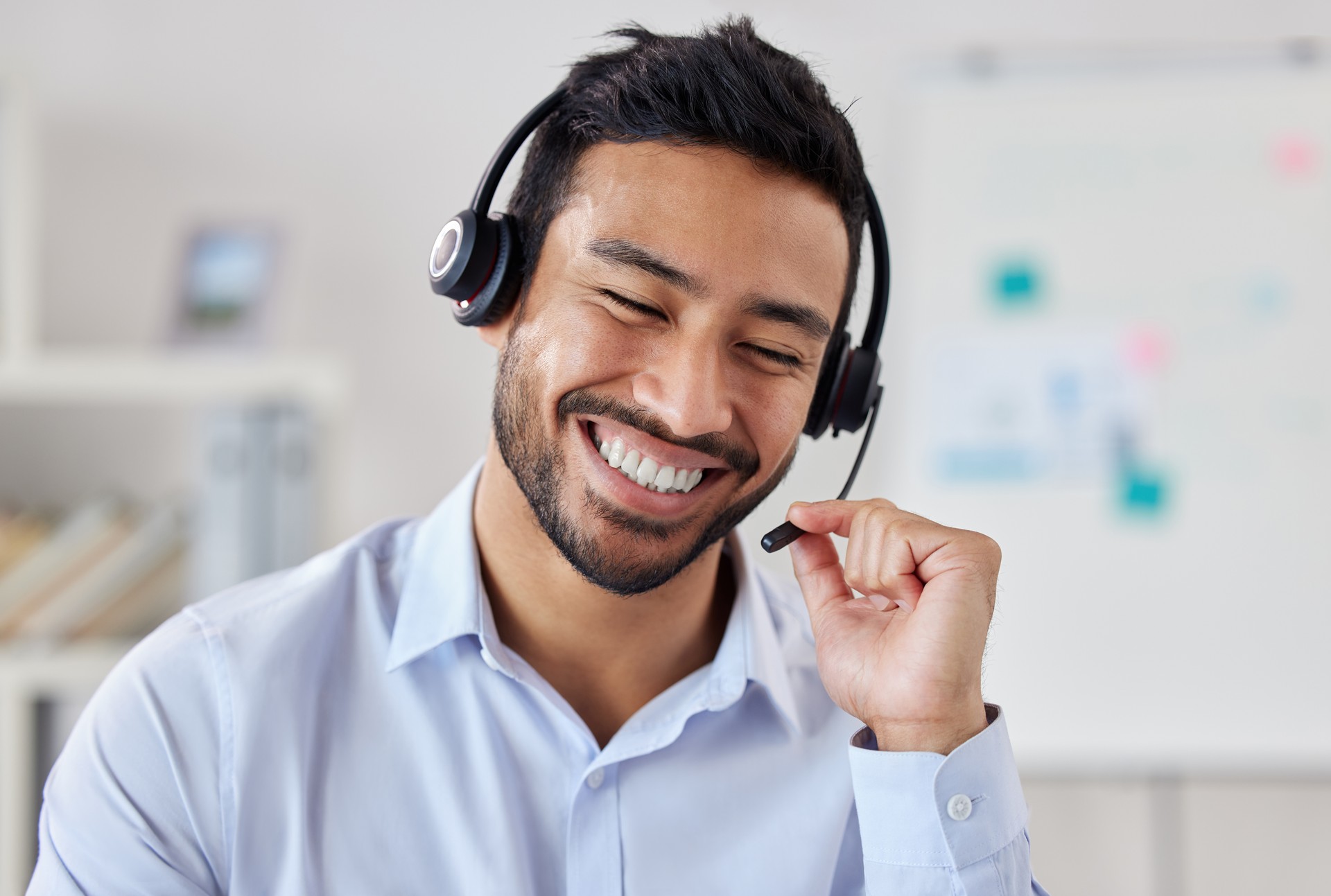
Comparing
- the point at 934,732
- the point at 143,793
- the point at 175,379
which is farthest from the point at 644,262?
the point at 175,379

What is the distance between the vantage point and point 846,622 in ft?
3.58

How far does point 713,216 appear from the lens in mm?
1036

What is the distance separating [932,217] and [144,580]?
168 centimetres

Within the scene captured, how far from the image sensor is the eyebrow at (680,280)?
3.36 ft

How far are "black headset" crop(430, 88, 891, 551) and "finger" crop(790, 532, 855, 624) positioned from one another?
34mm

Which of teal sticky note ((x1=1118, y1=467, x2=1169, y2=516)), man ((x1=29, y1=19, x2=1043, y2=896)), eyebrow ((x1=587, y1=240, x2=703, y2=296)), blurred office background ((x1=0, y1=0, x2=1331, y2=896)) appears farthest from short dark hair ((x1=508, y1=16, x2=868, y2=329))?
teal sticky note ((x1=1118, y1=467, x2=1169, y2=516))

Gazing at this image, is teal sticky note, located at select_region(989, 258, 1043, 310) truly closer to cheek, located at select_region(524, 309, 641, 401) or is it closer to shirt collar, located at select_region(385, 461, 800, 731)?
shirt collar, located at select_region(385, 461, 800, 731)

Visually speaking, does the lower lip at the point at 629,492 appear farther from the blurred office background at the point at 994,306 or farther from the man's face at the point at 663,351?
the blurred office background at the point at 994,306

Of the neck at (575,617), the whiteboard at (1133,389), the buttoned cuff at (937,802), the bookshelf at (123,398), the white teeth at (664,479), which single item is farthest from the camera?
the whiteboard at (1133,389)

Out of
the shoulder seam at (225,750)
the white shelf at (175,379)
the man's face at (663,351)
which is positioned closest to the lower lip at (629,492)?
the man's face at (663,351)

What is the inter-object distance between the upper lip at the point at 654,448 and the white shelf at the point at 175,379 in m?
1.00

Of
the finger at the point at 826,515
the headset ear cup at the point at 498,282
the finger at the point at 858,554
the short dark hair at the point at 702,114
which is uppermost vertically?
the short dark hair at the point at 702,114

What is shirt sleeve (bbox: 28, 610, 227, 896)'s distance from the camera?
985 mm

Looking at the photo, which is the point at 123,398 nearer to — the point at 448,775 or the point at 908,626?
the point at 448,775
